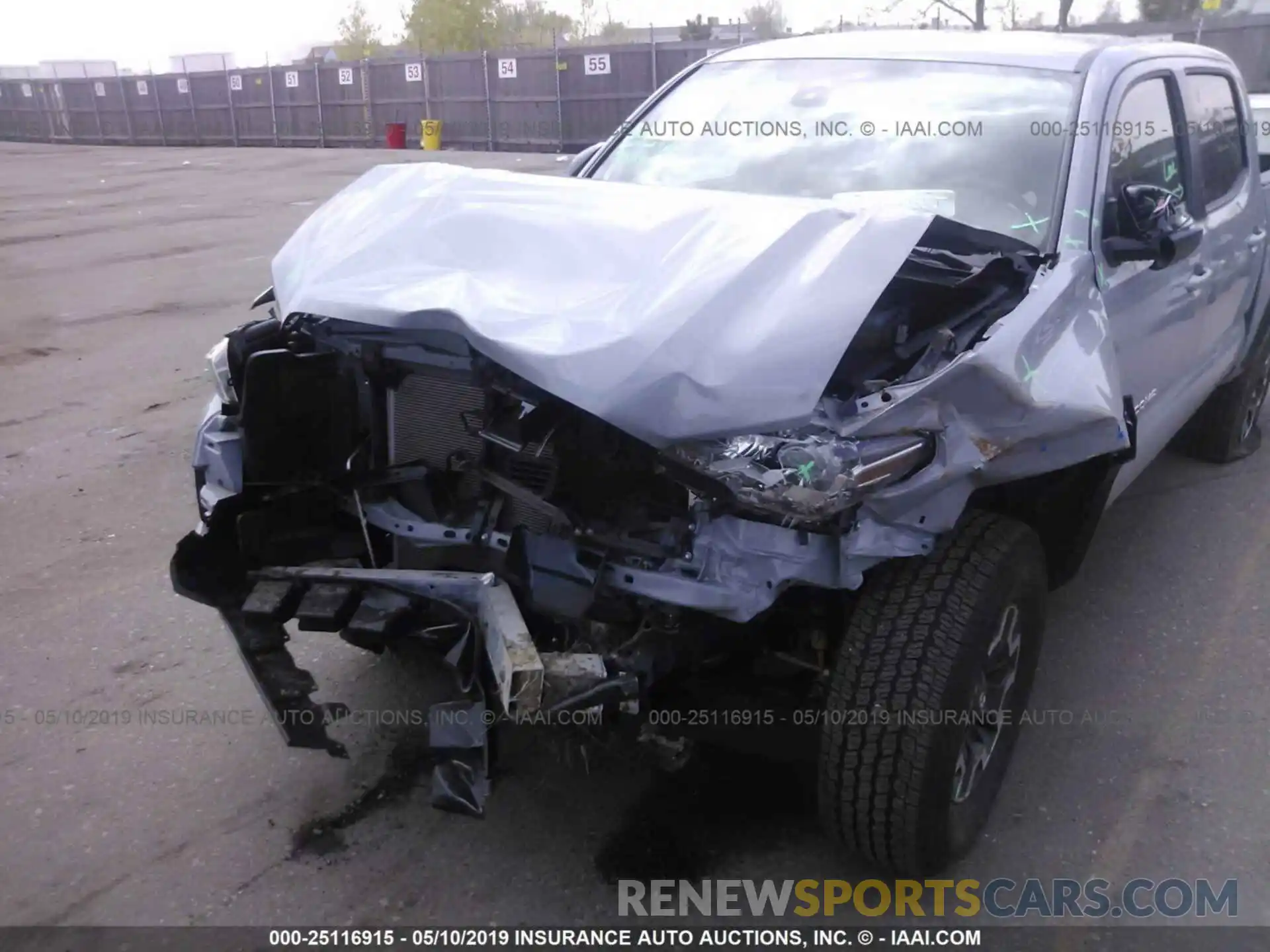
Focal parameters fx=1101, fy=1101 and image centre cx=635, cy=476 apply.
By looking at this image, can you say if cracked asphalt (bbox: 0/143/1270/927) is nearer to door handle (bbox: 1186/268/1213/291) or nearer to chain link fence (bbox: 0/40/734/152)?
door handle (bbox: 1186/268/1213/291)

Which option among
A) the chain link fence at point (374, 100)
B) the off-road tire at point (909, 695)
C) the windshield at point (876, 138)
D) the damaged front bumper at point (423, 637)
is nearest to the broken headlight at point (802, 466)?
the off-road tire at point (909, 695)

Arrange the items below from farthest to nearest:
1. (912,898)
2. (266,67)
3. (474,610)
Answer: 1. (266,67)
2. (912,898)
3. (474,610)

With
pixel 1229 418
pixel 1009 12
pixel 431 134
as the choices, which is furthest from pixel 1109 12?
pixel 1229 418

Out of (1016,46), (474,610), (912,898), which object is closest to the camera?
(474,610)

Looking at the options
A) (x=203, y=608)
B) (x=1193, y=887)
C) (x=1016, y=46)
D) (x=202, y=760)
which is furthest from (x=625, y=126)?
(x=1193, y=887)

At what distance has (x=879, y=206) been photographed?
273 centimetres

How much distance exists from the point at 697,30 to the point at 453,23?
27698 mm

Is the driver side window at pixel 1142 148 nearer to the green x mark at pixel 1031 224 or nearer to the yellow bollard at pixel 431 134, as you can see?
the green x mark at pixel 1031 224

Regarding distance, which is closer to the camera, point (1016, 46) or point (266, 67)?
point (1016, 46)

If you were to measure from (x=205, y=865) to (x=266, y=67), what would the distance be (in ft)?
109

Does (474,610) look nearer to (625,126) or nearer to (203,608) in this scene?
(203,608)

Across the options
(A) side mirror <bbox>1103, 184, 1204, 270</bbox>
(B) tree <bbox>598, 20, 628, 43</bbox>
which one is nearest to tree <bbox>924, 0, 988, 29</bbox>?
(B) tree <bbox>598, 20, 628, 43</bbox>

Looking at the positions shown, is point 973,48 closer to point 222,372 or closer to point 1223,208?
point 1223,208

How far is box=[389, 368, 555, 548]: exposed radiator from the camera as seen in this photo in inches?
104
